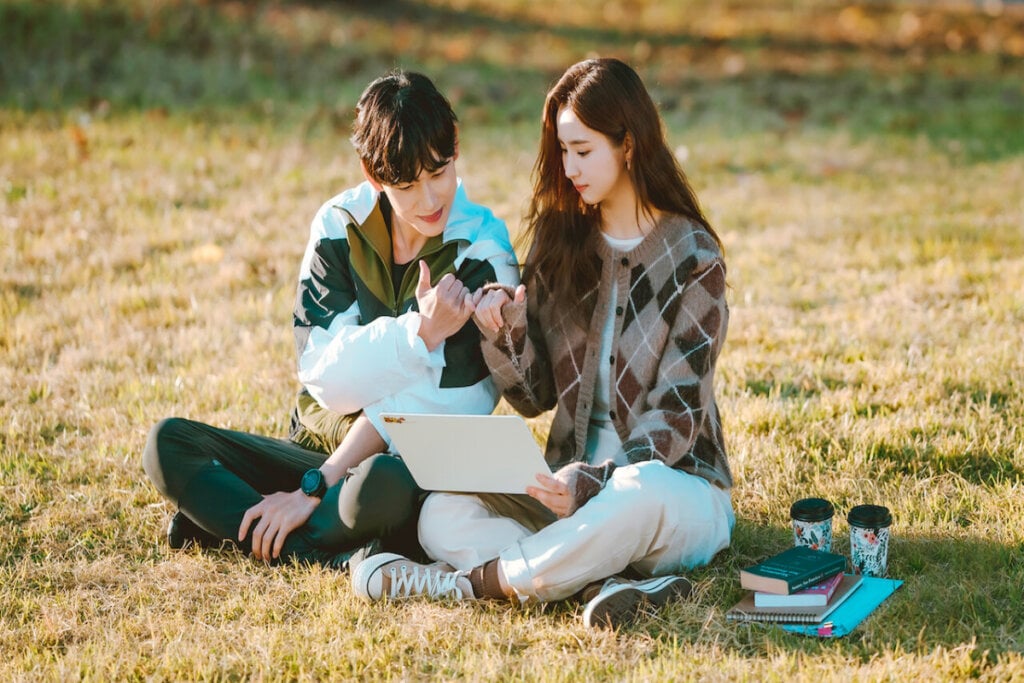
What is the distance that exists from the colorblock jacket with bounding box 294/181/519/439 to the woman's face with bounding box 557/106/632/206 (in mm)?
401

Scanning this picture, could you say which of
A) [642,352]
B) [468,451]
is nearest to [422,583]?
[468,451]

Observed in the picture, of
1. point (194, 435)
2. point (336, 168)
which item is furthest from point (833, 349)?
point (336, 168)

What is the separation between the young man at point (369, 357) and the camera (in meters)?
3.49

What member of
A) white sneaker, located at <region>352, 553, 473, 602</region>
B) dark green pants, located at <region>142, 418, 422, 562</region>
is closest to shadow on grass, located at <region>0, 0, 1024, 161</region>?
dark green pants, located at <region>142, 418, 422, 562</region>

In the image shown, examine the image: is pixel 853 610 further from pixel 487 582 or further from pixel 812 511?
pixel 487 582

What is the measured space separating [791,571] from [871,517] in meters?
0.32

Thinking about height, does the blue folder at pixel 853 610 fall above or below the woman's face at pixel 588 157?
below

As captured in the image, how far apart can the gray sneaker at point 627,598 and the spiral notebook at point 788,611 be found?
15 cm

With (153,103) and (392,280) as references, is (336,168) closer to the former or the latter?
(153,103)

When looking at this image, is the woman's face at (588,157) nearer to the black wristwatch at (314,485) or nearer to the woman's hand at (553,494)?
the woman's hand at (553,494)

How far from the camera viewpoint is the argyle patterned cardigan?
3.38m

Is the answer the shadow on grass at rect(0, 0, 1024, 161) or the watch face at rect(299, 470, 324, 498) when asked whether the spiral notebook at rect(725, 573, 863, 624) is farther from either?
the shadow on grass at rect(0, 0, 1024, 161)

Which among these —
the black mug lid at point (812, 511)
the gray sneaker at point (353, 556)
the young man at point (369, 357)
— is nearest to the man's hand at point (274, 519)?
the young man at point (369, 357)

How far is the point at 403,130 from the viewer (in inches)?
136
